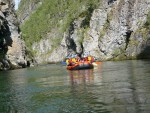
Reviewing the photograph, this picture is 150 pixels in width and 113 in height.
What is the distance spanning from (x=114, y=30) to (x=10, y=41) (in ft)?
139

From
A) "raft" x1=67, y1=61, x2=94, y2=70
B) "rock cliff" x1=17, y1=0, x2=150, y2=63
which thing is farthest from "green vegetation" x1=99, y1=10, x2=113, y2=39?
"raft" x1=67, y1=61, x2=94, y2=70

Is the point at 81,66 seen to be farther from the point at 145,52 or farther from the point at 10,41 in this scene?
the point at 145,52

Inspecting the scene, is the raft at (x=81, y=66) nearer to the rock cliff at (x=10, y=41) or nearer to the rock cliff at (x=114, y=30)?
the rock cliff at (x=10, y=41)

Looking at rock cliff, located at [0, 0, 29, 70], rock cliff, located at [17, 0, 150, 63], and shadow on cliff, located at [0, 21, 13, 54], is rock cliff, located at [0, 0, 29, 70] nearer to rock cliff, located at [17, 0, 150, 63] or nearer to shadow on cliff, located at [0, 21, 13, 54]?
shadow on cliff, located at [0, 21, 13, 54]

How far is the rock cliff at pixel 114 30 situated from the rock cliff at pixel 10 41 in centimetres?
3312

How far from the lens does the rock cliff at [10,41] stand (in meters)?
99.7

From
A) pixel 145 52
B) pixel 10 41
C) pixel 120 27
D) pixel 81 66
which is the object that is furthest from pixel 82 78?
pixel 120 27

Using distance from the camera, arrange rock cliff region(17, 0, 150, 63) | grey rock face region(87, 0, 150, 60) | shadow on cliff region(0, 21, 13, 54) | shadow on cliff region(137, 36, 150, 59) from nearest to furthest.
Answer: shadow on cliff region(0, 21, 13, 54) < shadow on cliff region(137, 36, 150, 59) < rock cliff region(17, 0, 150, 63) < grey rock face region(87, 0, 150, 60)

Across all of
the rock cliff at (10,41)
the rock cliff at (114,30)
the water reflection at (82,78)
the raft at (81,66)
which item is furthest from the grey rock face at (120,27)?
the water reflection at (82,78)

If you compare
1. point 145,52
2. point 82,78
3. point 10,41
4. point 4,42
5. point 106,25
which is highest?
point 106,25

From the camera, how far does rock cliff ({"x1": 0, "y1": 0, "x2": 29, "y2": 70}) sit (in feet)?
327

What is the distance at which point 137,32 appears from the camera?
4646 inches

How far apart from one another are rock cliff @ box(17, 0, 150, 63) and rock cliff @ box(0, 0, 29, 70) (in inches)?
1304

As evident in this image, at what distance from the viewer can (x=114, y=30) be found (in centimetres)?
13312
